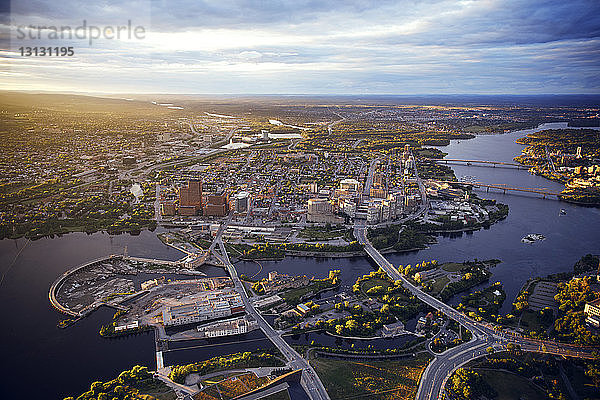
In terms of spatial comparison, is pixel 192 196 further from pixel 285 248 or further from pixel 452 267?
pixel 452 267

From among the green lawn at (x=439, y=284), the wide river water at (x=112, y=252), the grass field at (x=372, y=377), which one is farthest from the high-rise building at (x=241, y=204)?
the grass field at (x=372, y=377)

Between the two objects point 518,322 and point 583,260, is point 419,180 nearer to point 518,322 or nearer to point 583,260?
point 583,260

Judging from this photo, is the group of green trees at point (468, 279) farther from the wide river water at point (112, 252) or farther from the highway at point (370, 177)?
the highway at point (370, 177)

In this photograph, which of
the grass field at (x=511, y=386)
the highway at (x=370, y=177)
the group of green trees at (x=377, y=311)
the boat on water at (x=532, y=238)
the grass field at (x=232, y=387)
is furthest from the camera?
the highway at (x=370, y=177)

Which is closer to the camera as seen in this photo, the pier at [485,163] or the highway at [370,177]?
the highway at [370,177]

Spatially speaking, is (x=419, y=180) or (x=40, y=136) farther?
(x=419, y=180)

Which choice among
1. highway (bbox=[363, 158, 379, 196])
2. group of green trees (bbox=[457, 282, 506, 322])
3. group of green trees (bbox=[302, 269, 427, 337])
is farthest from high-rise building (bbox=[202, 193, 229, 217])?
group of green trees (bbox=[457, 282, 506, 322])

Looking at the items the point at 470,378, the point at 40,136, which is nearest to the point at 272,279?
the point at 470,378
